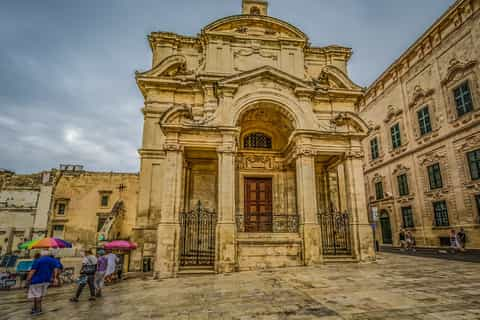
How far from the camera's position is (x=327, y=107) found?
14141 millimetres

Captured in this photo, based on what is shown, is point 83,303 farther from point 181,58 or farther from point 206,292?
point 181,58

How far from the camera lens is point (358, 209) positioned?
10953mm

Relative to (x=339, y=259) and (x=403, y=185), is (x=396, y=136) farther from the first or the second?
(x=339, y=259)

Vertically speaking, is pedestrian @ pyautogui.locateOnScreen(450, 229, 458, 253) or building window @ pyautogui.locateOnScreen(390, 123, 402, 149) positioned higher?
building window @ pyautogui.locateOnScreen(390, 123, 402, 149)

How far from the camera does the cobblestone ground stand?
14.9 feet

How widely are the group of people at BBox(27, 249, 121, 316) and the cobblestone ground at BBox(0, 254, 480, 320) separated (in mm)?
274

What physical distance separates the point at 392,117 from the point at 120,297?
74.6 feet

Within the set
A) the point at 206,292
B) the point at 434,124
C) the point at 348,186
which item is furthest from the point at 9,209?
the point at 434,124

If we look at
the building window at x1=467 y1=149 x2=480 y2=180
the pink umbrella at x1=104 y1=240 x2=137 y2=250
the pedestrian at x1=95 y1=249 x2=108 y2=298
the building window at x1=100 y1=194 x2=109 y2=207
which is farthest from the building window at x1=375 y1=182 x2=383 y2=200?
the building window at x1=100 y1=194 x2=109 y2=207

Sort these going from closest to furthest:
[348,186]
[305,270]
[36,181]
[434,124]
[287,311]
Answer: [287,311] < [305,270] < [348,186] < [434,124] < [36,181]

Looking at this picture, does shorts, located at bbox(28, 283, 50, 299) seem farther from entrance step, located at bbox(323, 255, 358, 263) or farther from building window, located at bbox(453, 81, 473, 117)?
building window, located at bbox(453, 81, 473, 117)

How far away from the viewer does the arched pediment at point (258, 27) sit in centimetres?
1486

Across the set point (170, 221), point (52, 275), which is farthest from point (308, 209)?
point (52, 275)

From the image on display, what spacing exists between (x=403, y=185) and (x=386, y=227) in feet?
13.5
